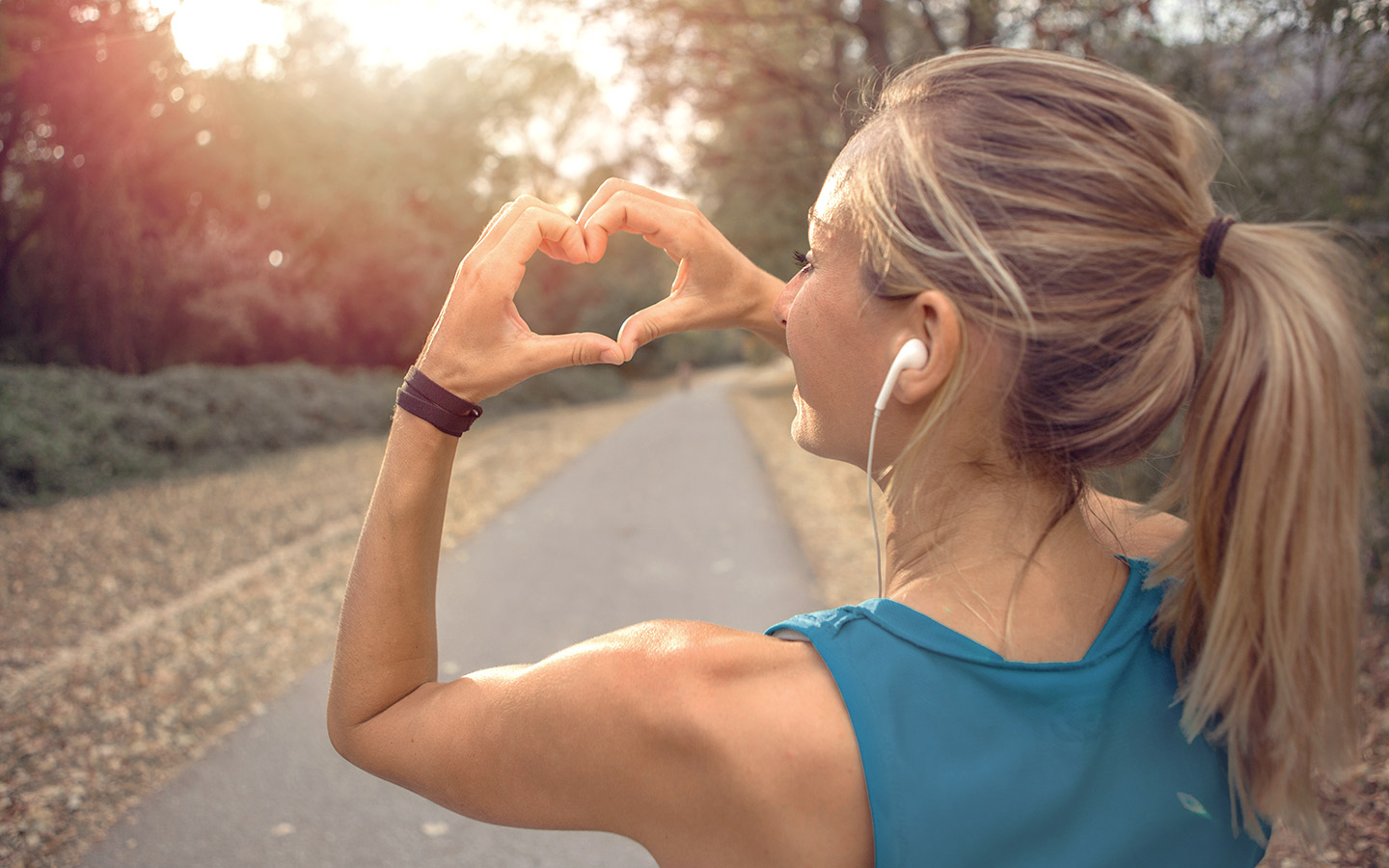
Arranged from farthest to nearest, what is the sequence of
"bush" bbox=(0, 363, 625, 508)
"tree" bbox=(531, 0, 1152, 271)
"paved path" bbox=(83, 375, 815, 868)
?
"bush" bbox=(0, 363, 625, 508), "tree" bbox=(531, 0, 1152, 271), "paved path" bbox=(83, 375, 815, 868)

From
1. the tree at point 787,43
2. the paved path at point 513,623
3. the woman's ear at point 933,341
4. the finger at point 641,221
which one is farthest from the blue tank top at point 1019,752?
the tree at point 787,43

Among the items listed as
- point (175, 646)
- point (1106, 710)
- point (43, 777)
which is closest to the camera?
point (1106, 710)

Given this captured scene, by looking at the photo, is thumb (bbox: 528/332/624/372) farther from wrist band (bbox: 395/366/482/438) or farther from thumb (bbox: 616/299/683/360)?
wrist band (bbox: 395/366/482/438)

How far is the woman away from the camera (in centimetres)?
101

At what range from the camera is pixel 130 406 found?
1187 centimetres

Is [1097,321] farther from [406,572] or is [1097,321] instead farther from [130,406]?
[130,406]

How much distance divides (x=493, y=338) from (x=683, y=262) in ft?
1.49

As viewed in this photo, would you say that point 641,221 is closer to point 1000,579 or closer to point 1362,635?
point 1000,579

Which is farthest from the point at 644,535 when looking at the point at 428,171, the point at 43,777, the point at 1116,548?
the point at 428,171

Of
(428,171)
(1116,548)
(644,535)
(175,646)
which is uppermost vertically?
(428,171)

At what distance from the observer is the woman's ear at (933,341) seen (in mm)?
1094

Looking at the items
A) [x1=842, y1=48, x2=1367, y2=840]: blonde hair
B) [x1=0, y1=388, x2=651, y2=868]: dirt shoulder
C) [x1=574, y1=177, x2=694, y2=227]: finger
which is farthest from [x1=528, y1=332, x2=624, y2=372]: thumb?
[x1=0, y1=388, x2=651, y2=868]: dirt shoulder

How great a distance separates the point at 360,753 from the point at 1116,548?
3.87 feet

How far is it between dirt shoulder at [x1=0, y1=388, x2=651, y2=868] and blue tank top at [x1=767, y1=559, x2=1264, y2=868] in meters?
3.41
